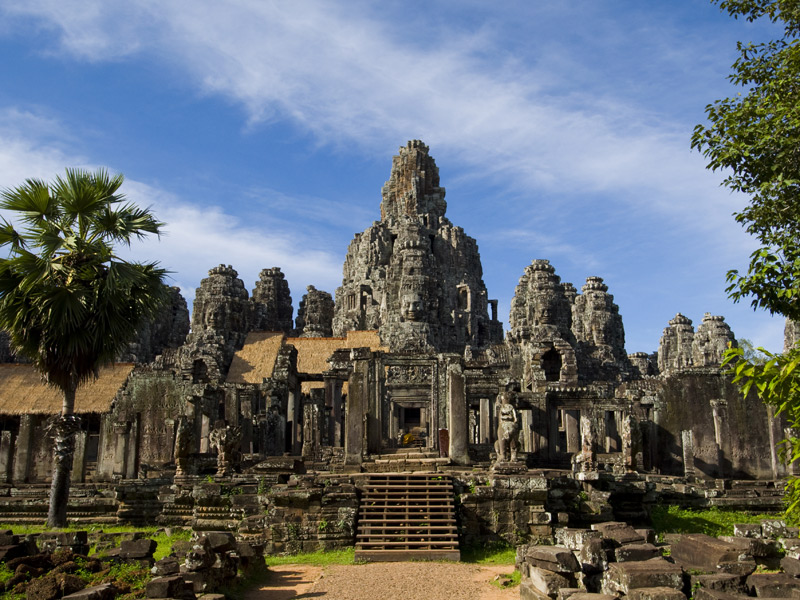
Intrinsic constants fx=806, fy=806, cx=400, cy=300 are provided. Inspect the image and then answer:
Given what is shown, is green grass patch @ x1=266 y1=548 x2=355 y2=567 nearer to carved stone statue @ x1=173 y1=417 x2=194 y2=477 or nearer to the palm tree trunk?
the palm tree trunk

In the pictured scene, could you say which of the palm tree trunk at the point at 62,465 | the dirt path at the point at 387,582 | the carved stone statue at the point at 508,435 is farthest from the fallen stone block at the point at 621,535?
the palm tree trunk at the point at 62,465

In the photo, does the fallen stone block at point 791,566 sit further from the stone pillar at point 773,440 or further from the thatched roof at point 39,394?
the thatched roof at point 39,394

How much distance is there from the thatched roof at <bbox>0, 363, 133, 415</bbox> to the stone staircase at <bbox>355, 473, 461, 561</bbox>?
17041 mm

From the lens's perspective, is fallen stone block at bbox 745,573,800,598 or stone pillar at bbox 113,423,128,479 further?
stone pillar at bbox 113,423,128,479

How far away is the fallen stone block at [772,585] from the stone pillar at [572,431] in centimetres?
1700

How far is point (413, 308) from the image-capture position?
40.2 metres

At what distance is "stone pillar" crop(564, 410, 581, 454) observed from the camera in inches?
1017

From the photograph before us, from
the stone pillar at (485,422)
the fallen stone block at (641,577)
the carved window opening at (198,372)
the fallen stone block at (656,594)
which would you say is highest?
→ the carved window opening at (198,372)

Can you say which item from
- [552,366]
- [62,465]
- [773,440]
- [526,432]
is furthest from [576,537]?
[552,366]

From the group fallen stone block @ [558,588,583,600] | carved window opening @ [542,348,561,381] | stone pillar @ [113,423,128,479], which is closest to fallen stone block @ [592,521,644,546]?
fallen stone block @ [558,588,583,600]

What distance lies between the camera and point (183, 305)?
58062mm

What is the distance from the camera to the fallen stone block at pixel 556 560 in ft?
32.0

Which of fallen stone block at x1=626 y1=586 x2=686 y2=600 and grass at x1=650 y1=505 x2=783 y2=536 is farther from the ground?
grass at x1=650 y1=505 x2=783 y2=536

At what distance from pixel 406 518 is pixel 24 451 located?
15.4 m
